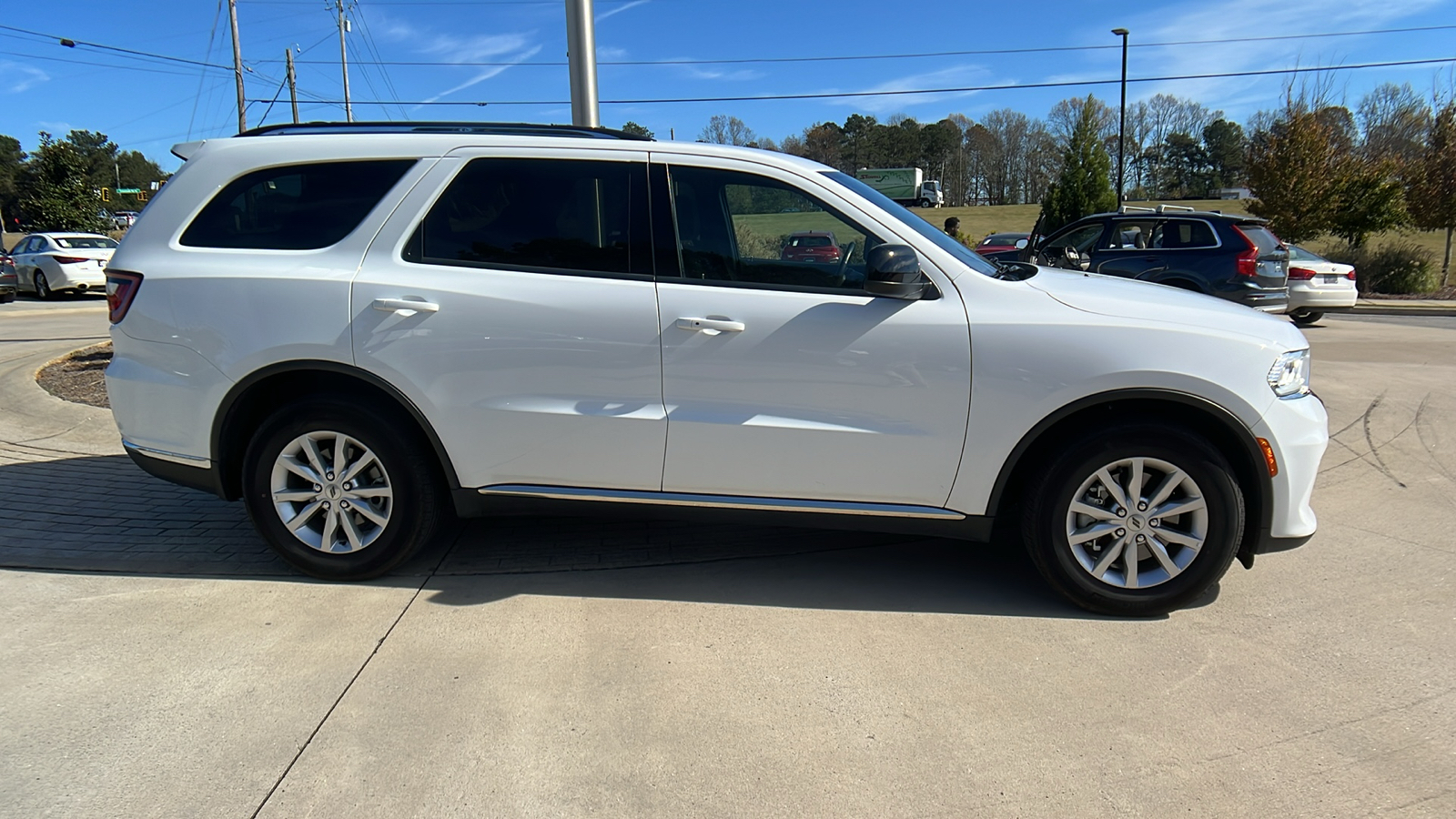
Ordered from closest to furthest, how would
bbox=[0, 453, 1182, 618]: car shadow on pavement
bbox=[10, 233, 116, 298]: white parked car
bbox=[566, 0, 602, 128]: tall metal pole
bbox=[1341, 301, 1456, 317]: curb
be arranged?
1. bbox=[0, 453, 1182, 618]: car shadow on pavement
2. bbox=[566, 0, 602, 128]: tall metal pole
3. bbox=[1341, 301, 1456, 317]: curb
4. bbox=[10, 233, 116, 298]: white parked car

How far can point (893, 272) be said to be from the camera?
3.53 meters

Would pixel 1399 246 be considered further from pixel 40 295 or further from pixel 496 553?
pixel 40 295

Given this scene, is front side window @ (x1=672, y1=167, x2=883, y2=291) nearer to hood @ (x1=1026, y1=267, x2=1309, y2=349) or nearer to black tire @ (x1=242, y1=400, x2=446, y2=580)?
hood @ (x1=1026, y1=267, x2=1309, y2=349)

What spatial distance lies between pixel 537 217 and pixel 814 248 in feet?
3.95

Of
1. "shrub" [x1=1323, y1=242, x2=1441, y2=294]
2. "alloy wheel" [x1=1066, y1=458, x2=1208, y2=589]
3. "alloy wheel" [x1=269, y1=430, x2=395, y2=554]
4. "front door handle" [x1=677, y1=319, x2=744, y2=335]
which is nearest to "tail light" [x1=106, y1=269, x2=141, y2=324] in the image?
"alloy wheel" [x1=269, y1=430, x2=395, y2=554]

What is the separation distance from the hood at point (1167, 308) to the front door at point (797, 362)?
550 millimetres

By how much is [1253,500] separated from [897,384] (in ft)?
5.13

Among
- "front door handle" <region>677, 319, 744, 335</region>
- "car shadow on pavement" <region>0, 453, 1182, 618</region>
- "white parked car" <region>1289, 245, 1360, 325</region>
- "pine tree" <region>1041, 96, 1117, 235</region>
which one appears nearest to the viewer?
"front door handle" <region>677, 319, 744, 335</region>

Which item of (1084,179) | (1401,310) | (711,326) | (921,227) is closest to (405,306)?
(711,326)

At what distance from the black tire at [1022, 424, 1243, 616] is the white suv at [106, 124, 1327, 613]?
0.03 ft

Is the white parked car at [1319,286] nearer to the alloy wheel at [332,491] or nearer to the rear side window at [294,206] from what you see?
the rear side window at [294,206]

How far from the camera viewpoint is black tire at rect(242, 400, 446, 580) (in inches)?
155

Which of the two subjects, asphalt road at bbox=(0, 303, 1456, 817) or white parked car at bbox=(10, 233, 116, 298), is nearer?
asphalt road at bbox=(0, 303, 1456, 817)

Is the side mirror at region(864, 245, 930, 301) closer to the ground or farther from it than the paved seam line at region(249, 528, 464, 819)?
farther from it
